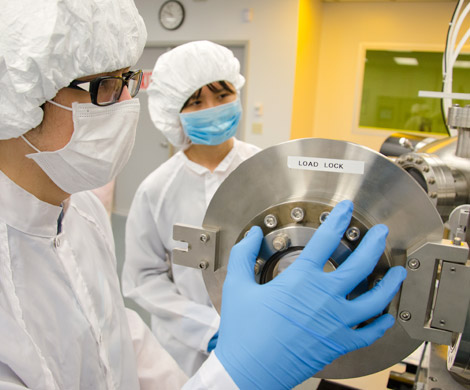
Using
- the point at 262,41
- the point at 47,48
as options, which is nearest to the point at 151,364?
the point at 47,48

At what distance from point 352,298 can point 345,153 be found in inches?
8.4

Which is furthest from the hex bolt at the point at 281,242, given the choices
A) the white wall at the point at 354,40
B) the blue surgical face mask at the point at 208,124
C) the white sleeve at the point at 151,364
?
the white wall at the point at 354,40

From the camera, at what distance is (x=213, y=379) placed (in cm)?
54

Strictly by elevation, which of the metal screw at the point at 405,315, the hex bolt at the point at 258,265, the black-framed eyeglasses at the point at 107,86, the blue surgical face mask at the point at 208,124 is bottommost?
the metal screw at the point at 405,315

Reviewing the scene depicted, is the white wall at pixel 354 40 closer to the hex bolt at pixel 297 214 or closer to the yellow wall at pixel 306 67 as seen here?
the yellow wall at pixel 306 67

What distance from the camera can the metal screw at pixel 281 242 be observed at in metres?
0.58

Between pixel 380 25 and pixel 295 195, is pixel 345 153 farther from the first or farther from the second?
pixel 380 25

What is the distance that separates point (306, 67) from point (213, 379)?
4004 mm

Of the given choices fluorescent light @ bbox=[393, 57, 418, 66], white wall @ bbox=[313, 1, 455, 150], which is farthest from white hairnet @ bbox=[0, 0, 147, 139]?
fluorescent light @ bbox=[393, 57, 418, 66]

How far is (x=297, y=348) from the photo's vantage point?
0.53 metres

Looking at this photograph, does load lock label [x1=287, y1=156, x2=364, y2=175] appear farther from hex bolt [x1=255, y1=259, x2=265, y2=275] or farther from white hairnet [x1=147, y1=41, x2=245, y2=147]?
white hairnet [x1=147, y1=41, x2=245, y2=147]

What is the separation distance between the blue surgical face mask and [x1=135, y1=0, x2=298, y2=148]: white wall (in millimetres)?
2626

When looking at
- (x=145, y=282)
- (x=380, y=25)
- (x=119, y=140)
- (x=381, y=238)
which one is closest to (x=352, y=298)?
A: (x=381, y=238)

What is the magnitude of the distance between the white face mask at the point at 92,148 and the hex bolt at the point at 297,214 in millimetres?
429
